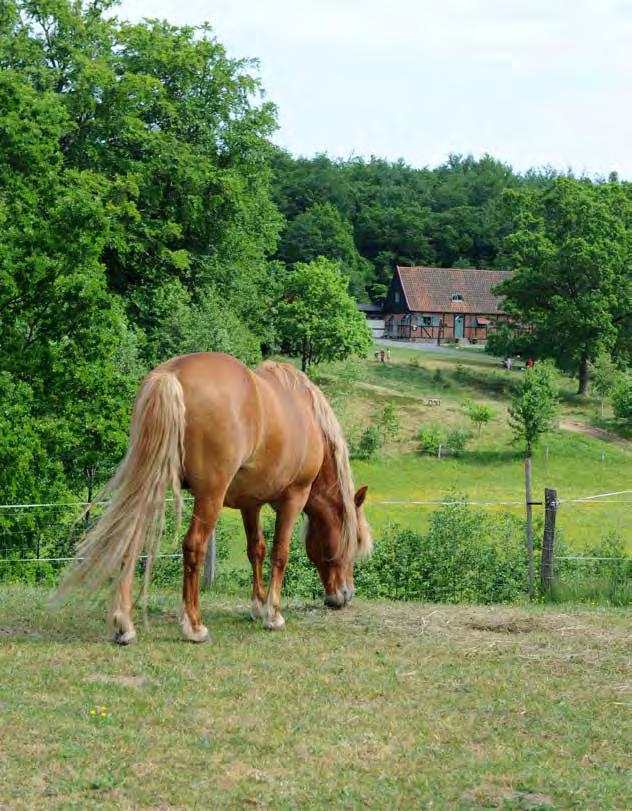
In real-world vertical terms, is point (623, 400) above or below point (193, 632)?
below

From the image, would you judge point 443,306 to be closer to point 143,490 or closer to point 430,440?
point 430,440

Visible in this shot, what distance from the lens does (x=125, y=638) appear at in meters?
7.30

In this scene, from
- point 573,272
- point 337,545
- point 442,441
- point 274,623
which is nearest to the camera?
point 274,623

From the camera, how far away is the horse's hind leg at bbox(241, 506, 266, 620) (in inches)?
346

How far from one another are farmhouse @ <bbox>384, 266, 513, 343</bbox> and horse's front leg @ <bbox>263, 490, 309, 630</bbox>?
6810 centimetres

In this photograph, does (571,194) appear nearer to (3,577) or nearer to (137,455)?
(3,577)

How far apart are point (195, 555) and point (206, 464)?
737 millimetres

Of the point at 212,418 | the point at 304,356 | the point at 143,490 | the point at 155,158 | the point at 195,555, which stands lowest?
the point at 195,555

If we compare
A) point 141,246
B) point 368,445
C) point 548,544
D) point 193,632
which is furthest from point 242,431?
point 368,445

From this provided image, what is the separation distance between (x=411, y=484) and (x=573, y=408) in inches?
639

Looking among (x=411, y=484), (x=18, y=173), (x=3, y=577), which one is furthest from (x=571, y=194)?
(x=3, y=577)

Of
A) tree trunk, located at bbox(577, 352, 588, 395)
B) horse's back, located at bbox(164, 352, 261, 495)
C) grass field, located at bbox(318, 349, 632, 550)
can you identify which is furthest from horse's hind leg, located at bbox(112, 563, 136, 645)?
tree trunk, located at bbox(577, 352, 588, 395)

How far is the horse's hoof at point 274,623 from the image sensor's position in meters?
8.31

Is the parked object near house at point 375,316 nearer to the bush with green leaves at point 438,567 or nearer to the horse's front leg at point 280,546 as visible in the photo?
the bush with green leaves at point 438,567
